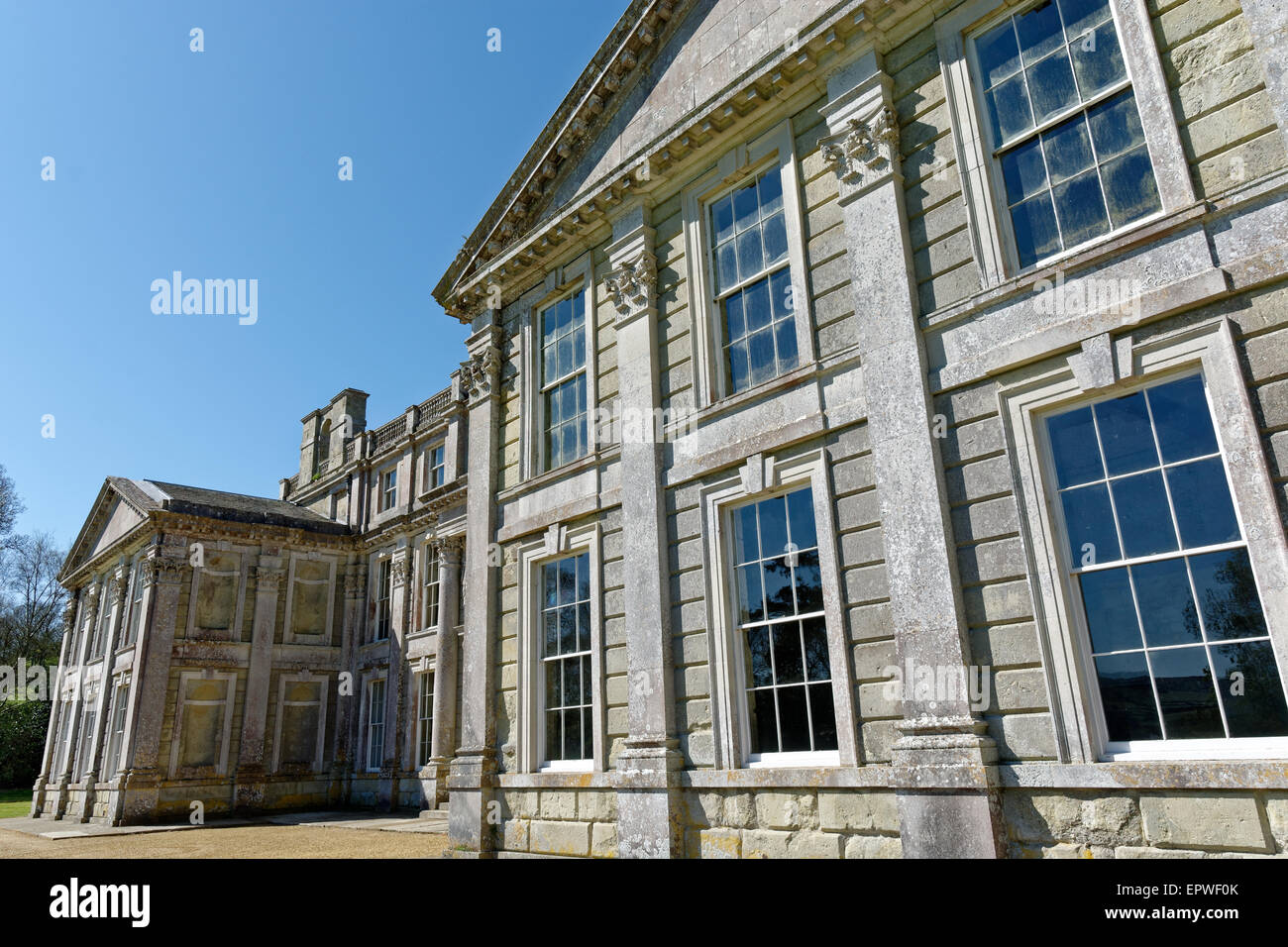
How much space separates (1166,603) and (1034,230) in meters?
3.51

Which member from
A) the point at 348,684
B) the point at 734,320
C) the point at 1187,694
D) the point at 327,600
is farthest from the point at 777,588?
the point at 327,600

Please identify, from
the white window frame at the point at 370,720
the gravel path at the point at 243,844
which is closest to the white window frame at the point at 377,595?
the white window frame at the point at 370,720

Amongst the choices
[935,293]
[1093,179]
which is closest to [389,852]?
[935,293]

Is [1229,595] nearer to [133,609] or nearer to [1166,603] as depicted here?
[1166,603]

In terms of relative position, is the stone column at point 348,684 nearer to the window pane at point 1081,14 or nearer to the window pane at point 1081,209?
the window pane at point 1081,209

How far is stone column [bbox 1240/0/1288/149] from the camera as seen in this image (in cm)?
604

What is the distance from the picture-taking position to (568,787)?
1035cm

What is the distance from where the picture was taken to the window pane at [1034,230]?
738 centimetres

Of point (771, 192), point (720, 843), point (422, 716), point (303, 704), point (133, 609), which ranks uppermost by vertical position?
point (771, 192)

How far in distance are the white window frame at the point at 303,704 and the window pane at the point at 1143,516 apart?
24390mm

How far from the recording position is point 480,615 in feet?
40.3

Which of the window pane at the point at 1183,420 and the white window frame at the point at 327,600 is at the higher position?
the white window frame at the point at 327,600
